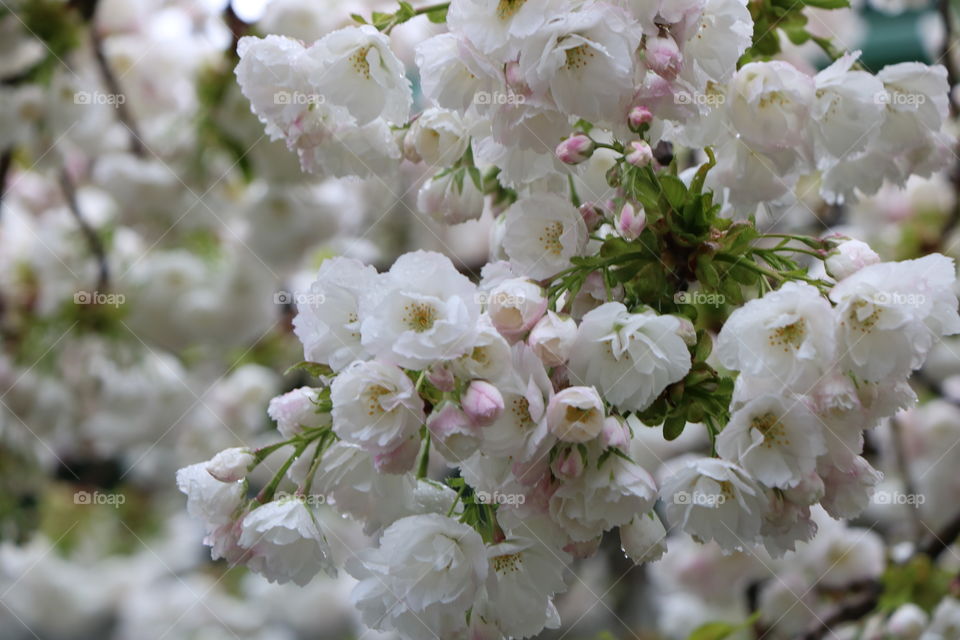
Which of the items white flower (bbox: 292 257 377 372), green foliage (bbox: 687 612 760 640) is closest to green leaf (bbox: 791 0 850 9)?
white flower (bbox: 292 257 377 372)

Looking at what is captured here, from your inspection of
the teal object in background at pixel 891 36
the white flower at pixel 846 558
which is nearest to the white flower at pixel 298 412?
the white flower at pixel 846 558

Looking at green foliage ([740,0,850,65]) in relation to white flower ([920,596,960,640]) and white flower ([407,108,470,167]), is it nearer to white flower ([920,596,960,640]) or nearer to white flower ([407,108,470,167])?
white flower ([407,108,470,167])

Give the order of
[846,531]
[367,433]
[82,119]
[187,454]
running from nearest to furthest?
[367,433], [846,531], [82,119], [187,454]

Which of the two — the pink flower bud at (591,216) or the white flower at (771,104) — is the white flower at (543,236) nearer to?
the pink flower bud at (591,216)

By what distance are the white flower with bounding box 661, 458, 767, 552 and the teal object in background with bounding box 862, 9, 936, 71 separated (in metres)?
3.26

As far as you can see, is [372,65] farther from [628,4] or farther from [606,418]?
[606,418]

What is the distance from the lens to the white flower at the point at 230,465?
77 cm

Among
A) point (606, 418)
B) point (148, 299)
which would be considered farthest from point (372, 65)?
point (148, 299)

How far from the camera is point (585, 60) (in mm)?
675

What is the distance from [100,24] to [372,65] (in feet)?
4.96

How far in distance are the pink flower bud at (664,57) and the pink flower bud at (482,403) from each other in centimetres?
24

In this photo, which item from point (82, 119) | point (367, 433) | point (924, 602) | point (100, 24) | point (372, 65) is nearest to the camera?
point (367, 433)

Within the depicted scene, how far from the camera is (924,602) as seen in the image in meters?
1.40

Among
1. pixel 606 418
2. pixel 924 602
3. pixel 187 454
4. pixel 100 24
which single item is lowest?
pixel 187 454
